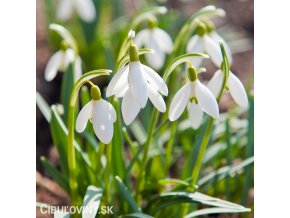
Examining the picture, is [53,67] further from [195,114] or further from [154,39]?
[195,114]

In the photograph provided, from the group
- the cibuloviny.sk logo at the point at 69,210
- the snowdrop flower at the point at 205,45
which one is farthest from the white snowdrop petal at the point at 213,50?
the cibuloviny.sk logo at the point at 69,210

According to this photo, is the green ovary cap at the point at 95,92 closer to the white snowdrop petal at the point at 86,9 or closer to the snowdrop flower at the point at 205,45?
the snowdrop flower at the point at 205,45

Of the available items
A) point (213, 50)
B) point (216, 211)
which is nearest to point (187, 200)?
point (216, 211)

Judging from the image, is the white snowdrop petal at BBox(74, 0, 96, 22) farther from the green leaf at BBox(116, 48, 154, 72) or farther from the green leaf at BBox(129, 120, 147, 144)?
the green leaf at BBox(116, 48, 154, 72)

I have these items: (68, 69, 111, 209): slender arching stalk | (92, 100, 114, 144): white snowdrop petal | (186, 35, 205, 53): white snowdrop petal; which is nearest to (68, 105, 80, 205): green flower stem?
(68, 69, 111, 209): slender arching stalk
